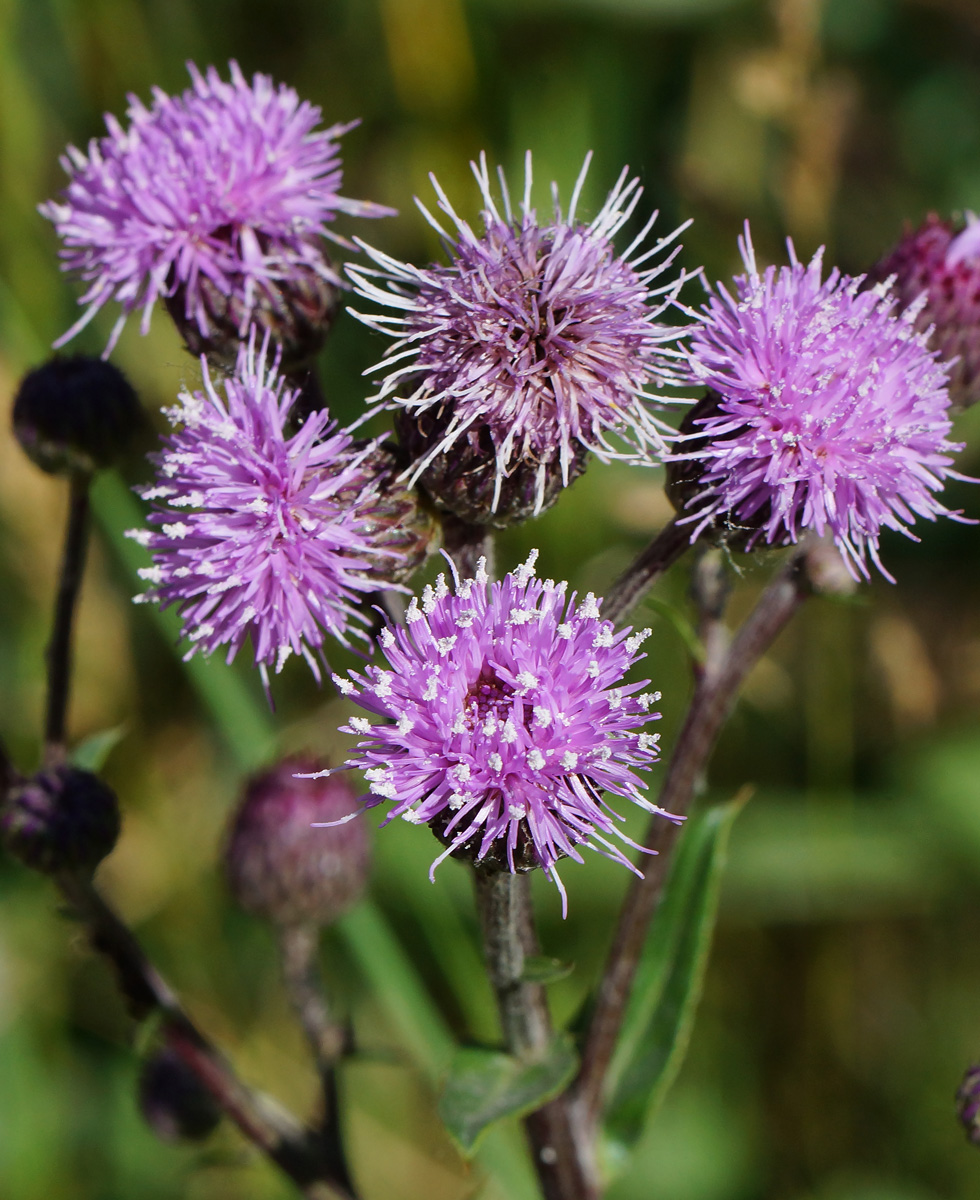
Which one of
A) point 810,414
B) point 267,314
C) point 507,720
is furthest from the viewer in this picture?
point 267,314

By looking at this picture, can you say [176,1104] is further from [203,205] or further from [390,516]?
[203,205]

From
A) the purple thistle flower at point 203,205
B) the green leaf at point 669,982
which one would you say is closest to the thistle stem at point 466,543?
the purple thistle flower at point 203,205

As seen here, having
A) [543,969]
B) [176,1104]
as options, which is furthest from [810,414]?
[176,1104]

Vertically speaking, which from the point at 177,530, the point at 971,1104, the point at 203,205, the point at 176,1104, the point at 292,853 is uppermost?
Result: the point at 203,205

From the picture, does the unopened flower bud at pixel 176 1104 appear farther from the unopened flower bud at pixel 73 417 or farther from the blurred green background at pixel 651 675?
the unopened flower bud at pixel 73 417

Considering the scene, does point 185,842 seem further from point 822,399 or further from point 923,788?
point 822,399

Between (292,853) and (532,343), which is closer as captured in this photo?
(532,343)
